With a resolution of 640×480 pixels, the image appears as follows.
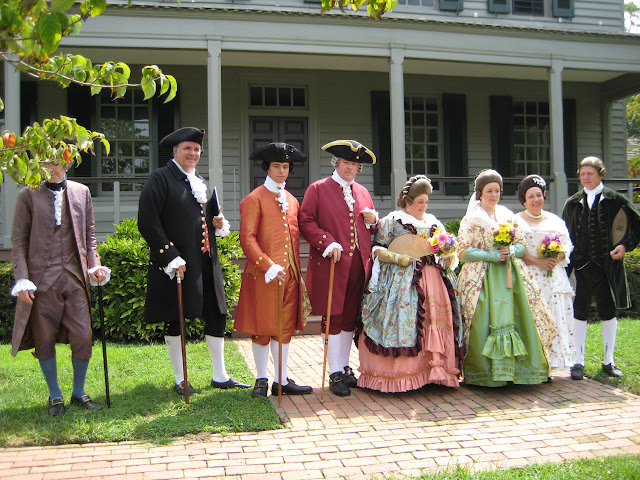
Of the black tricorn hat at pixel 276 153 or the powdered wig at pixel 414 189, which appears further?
the powdered wig at pixel 414 189

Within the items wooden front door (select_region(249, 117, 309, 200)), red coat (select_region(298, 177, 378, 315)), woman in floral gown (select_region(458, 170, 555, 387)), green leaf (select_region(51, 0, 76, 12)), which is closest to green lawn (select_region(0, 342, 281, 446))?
red coat (select_region(298, 177, 378, 315))

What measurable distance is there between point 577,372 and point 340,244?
2.52 m

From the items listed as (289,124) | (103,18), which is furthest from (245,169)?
(103,18)

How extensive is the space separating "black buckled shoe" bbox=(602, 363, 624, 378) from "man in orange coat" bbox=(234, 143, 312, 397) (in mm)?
2775

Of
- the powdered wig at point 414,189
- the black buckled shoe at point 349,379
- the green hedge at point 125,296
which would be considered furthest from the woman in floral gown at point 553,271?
the green hedge at point 125,296

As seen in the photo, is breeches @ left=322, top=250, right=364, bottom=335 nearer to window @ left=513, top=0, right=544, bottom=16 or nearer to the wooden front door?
the wooden front door

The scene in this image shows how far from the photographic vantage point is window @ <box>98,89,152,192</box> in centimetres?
1112

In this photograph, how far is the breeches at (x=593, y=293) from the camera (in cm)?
561

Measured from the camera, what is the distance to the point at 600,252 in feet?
18.6

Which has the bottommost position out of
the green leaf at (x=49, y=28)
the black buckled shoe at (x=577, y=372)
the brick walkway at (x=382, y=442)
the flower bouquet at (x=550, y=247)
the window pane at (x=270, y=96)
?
the brick walkway at (x=382, y=442)

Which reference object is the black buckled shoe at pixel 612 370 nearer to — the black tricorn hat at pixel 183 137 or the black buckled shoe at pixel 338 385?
the black buckled shoe at pixel 338 385

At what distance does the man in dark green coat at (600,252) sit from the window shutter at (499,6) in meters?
7.44

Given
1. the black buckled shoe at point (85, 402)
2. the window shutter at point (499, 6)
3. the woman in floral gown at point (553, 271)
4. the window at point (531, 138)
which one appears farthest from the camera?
the window at point (531, 138)

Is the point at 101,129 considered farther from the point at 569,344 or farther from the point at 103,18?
the point at 569,344
